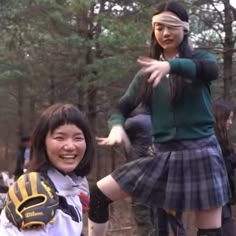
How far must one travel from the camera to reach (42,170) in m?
2.04

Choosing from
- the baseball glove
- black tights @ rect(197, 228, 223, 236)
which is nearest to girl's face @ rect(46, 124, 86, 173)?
the baseball glove

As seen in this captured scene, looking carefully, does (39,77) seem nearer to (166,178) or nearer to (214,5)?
(214,5)

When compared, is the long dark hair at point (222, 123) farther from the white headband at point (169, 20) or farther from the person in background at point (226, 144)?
the white headband at point (169, 20)

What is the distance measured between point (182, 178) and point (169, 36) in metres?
0.82

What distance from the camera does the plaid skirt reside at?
10.6 ft

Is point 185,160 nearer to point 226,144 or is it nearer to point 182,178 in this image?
point 182,178

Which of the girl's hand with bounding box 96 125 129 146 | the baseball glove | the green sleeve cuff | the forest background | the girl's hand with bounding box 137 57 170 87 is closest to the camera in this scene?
the baseball glove

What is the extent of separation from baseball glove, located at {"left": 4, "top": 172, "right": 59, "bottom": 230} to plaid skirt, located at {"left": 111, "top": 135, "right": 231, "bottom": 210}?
5.02 feet

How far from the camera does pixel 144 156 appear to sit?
4.70 m

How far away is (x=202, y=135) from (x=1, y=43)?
1273cm

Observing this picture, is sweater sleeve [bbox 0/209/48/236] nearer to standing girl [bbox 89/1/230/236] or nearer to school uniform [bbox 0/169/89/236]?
school uniform [bbox 0/169/89/236]

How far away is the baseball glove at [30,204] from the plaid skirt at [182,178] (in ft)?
5.02

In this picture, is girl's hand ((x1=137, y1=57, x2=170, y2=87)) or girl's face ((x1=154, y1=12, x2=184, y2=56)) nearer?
girl's hand ((x1=137, y1=57, x2=170, y2=87))

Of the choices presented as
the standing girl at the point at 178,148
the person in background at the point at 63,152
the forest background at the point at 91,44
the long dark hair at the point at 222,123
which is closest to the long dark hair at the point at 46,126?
the person in background at the point at 63,152
